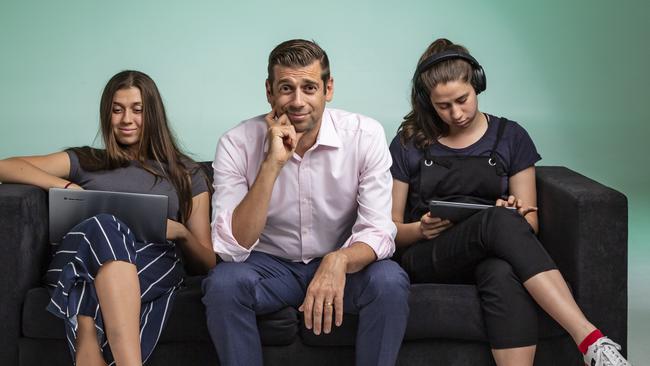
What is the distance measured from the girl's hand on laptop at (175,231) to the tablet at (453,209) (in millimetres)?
804

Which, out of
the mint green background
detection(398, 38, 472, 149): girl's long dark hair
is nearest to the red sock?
detection(398, 38, 472, 149): girl's long dark hair

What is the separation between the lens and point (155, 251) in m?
3.27

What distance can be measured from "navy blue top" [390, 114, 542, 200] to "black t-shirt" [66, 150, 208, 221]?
26.7 inches

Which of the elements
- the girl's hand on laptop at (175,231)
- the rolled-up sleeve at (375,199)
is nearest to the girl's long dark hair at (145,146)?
the girl's hand on laptop at (175,231)

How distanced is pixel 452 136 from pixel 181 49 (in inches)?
168

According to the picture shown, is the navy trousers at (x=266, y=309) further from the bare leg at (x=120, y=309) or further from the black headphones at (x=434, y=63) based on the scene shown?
the black headphones at (x=434, y=63)

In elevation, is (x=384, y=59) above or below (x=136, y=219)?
above

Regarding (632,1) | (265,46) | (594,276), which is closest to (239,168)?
(594,276)

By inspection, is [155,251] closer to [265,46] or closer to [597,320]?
[597,320]

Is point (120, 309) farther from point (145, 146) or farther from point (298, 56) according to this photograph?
point (298, 56)

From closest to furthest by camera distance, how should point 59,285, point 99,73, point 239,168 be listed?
point 59,285, point 239,168, point 99,73

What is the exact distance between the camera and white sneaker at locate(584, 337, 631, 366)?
2.94 meters

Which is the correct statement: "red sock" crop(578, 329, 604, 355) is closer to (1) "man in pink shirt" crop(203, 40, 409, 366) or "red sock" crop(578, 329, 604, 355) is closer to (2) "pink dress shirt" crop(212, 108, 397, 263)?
(1) "man in pink shirt" crop(203, 40, 409, 366)

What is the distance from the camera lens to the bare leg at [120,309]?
2941mm
